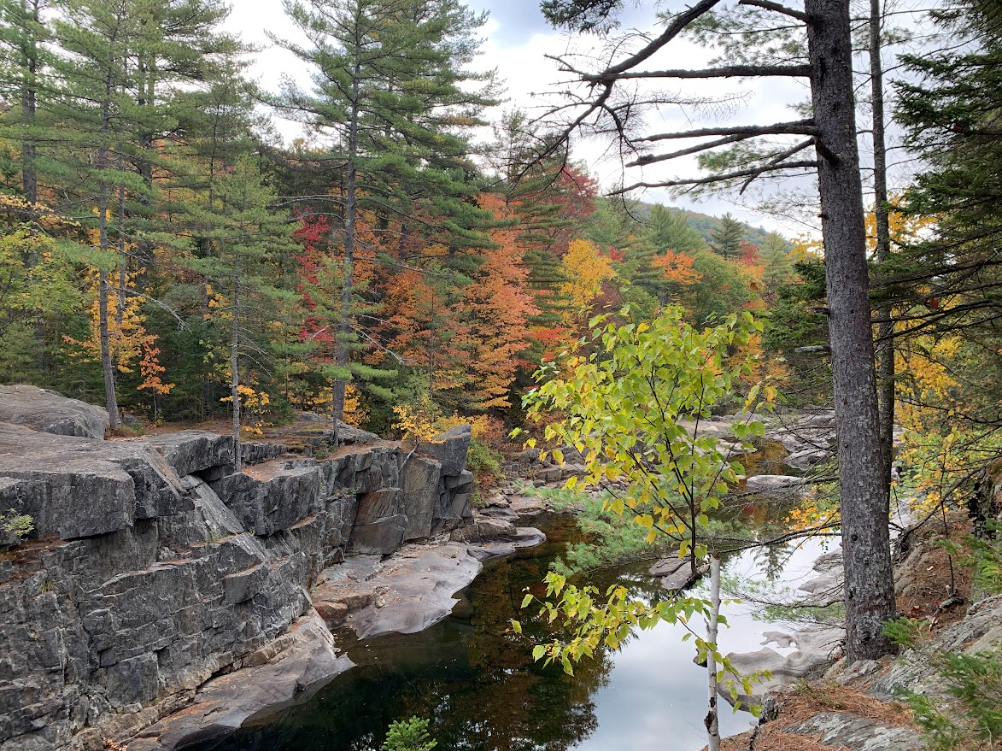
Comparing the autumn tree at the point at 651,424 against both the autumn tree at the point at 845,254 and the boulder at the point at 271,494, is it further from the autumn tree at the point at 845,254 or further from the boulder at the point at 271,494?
the boulder at the point at 271,494

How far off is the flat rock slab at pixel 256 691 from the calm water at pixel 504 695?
28 cm

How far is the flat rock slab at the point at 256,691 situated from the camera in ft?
30.0

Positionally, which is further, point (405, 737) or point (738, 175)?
point (405, 737)

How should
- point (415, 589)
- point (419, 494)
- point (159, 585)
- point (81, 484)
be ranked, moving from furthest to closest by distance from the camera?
point (419, 494)
point (415, 589)
point (159, 585)
point (81, 484)

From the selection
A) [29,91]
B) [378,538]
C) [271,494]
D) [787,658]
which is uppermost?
[29,91]

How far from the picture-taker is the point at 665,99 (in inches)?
211

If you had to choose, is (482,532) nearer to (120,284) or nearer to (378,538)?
(378,538)

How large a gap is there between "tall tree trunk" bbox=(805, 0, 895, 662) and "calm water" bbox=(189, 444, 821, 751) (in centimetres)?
292

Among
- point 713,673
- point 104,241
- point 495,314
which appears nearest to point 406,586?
point 104,241

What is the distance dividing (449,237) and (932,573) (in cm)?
1924

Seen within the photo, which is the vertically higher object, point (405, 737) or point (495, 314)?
point (495, 314)

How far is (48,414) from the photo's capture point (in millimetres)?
12469

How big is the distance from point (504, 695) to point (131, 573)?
22.5ft

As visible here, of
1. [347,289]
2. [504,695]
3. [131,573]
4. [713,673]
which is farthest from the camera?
[347,289]
